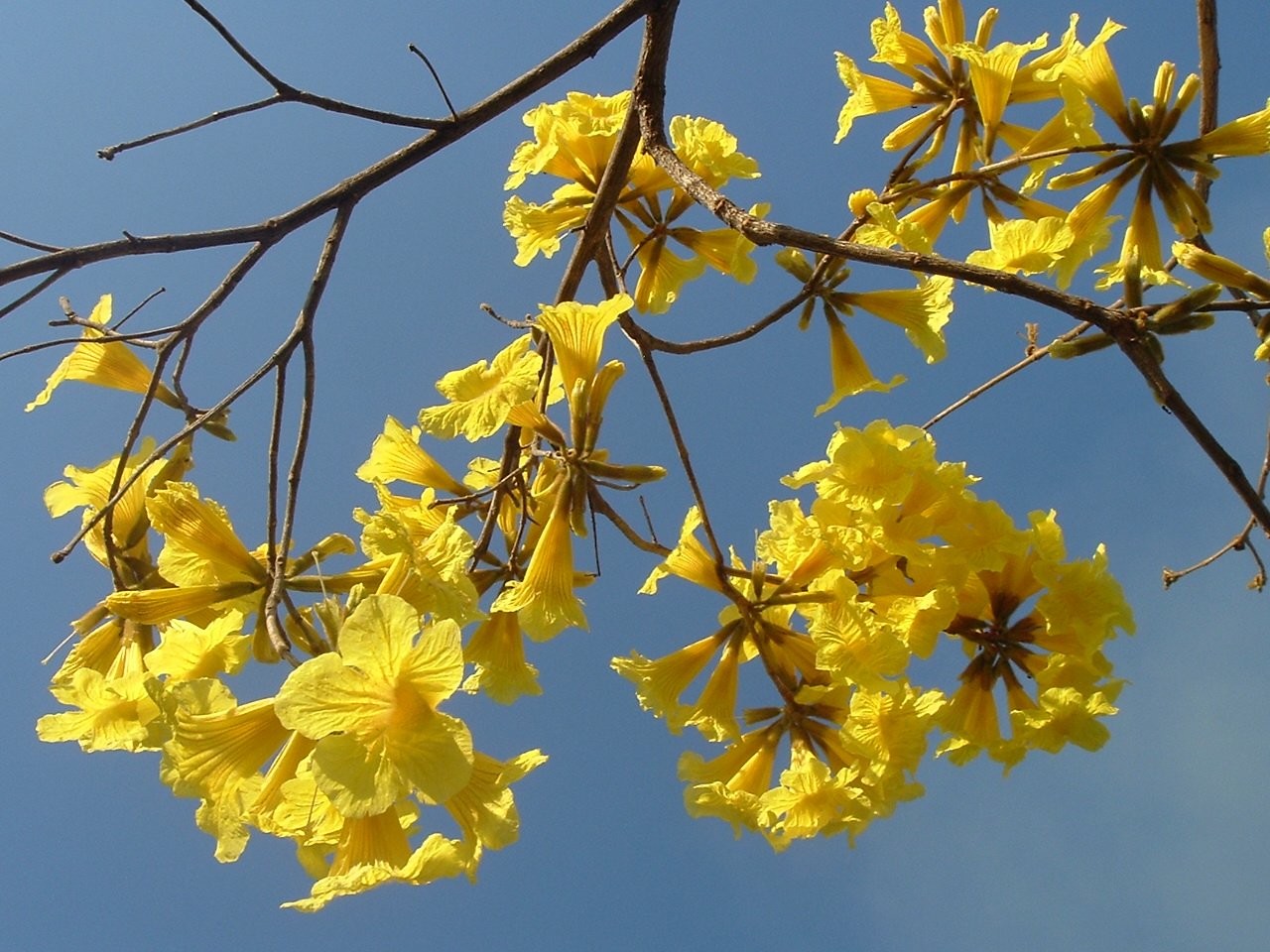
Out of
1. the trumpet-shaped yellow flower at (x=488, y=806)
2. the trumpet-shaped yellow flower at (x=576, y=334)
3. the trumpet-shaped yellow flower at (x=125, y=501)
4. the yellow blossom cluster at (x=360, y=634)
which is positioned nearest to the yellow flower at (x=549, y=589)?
the yellow blossom cluster at (x=360, y=634)

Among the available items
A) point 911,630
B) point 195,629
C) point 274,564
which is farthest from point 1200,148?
point 195,629

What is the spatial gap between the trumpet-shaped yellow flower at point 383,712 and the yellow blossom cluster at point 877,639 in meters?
1.23

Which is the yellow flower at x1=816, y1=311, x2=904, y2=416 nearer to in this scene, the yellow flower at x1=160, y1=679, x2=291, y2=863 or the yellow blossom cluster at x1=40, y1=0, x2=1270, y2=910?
the yellow blossom cluster at x1=40, y1=0, x2=1270, y2=910

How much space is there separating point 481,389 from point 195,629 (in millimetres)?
982

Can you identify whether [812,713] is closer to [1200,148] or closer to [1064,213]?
[1064,213]

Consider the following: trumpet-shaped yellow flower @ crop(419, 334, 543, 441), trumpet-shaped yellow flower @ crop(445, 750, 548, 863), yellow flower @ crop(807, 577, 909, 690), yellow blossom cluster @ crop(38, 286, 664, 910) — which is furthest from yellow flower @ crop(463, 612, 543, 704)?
yellow flower @ crop(807, 577, 909, 690)

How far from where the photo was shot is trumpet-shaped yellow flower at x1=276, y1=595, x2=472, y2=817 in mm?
1959

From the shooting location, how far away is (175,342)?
9.02ft

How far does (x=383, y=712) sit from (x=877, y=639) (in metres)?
1.43

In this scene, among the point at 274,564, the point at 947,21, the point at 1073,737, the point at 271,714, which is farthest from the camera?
the point at 947,21

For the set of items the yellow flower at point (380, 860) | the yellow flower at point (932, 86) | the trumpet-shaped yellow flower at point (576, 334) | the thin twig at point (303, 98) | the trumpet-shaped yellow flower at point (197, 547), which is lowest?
the yellow flower at point (380, 860)

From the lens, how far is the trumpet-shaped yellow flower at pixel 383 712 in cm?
196

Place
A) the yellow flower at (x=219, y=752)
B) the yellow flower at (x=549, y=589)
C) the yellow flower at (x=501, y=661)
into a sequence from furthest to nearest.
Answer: the yellow flower at (x=501, y=661), the yellow flower at (x=549, y=589), the yellow flower at (x=219, y=752)

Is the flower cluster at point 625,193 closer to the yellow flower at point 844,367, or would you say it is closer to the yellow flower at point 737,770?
the yellow flower at point 844,367
